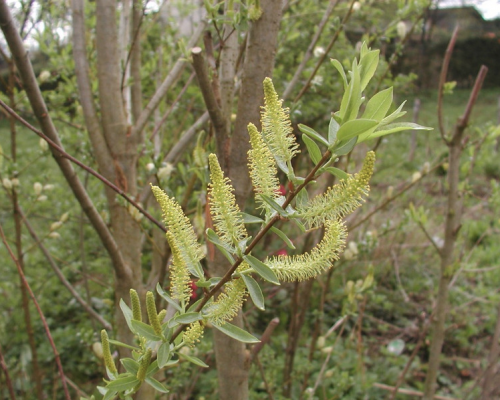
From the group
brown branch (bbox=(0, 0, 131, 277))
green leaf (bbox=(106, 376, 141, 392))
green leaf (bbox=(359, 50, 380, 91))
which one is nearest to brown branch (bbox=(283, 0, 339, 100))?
brown branch (bbox=(0, 0, 131, 277))

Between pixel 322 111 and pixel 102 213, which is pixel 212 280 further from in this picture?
pixel 322 111

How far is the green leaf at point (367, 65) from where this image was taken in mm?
399

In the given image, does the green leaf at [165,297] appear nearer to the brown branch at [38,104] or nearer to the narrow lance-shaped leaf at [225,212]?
the narrow lance-shaped leaf at [225,212]

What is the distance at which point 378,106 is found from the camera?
0.39 m

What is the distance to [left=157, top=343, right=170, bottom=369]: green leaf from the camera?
0.42 m

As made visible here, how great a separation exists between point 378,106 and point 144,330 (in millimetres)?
327

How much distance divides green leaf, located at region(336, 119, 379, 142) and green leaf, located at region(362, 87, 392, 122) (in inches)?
1.2

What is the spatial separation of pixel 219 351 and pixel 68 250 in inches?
77.1

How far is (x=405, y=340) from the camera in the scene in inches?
100

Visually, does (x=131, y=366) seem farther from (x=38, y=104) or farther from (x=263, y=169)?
(x=38, y=104)

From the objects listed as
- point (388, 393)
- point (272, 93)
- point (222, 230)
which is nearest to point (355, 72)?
point (272, 93)

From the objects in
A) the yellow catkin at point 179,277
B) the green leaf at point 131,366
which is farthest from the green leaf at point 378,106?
the green leaf at point 131,366

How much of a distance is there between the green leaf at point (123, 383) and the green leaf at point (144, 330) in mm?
53

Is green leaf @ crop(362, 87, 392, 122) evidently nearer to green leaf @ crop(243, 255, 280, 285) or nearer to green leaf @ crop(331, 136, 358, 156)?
green leaf @ crop(331, 136, 358, 156)
